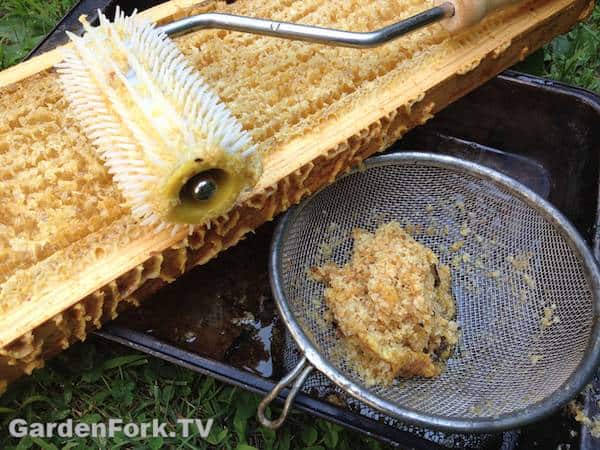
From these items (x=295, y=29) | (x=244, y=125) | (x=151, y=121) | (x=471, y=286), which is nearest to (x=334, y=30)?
(x=295, y=29)

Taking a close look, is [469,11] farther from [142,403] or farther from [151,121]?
[142,403]

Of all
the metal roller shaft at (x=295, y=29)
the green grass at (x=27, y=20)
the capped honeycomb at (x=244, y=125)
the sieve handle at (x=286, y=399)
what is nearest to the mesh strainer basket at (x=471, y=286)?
the sieve handle at (x=286, y=399)

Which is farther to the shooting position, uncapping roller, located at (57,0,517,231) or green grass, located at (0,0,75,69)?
green grass, located at (0,0,75,69)

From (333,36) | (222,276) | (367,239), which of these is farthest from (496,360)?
(333,36)

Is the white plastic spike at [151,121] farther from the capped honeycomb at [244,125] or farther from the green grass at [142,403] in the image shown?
the green grass at [142,403]

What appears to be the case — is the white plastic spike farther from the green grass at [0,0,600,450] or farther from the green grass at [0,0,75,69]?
the green grass at [0,0,75,69]

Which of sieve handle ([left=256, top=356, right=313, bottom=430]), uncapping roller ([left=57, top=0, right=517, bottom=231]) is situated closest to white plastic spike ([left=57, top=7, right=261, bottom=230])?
uncapping roller ([left=57, top=0, right=517, bottom=231])
